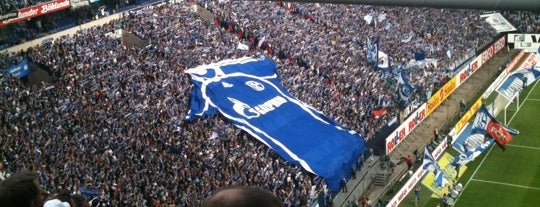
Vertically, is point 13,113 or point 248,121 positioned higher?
point 13,113

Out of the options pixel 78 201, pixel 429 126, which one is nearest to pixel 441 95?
pixel 429 126

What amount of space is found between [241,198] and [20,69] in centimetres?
2730

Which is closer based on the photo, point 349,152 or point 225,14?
point 349,152

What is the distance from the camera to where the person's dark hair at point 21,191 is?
3.83m

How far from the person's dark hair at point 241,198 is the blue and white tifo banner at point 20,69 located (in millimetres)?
26951

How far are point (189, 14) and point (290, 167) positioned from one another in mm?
15044

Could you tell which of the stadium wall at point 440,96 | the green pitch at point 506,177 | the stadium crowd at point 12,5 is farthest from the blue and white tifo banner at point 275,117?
the stadium crowd at point 12,5

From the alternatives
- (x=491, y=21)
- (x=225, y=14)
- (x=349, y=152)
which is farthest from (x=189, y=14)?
(x=491, y=21)

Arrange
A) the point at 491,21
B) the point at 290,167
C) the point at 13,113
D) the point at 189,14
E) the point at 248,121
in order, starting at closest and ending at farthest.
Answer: the point at 13,113 < the point at 290,167 < the point at 248,121 < the point at 189,14 < the point at 491,21

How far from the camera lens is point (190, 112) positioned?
3033cm

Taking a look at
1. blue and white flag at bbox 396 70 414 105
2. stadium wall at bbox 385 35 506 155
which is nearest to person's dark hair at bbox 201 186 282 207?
stadium wall at bbox 385 35 506 155

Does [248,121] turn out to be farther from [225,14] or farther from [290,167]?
[225,14]

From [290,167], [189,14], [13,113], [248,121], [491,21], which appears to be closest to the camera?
[13,113]

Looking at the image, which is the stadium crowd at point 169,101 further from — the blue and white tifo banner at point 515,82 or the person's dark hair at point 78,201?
the person's dark hair at point 78,201
